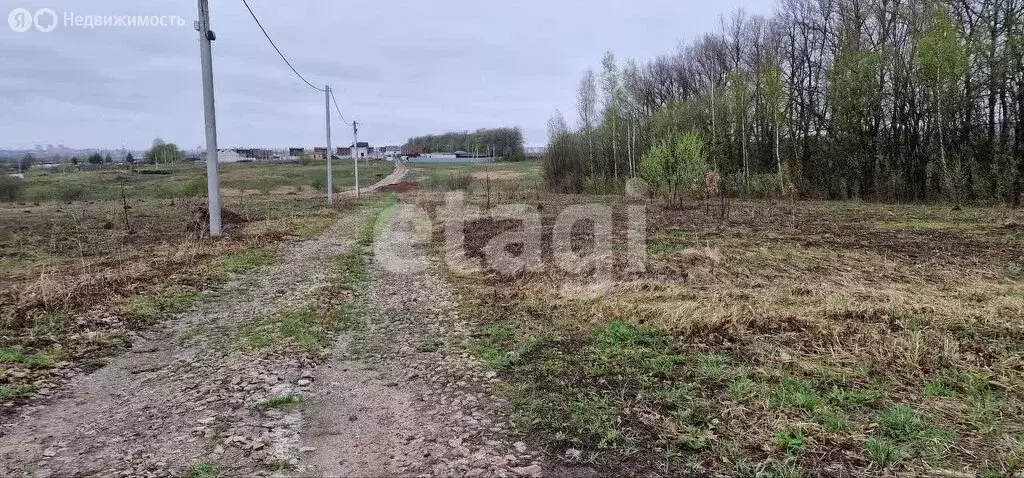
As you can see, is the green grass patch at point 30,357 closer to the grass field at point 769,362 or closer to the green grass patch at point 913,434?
the grass field at point 769,362

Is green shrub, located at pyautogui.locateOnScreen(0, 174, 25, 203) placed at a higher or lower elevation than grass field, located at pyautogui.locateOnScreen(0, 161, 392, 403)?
higher

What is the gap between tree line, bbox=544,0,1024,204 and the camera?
17656mm

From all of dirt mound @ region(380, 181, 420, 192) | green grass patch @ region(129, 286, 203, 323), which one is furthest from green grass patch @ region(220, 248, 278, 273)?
dirt mound @ region(380, 181, 420, 192)

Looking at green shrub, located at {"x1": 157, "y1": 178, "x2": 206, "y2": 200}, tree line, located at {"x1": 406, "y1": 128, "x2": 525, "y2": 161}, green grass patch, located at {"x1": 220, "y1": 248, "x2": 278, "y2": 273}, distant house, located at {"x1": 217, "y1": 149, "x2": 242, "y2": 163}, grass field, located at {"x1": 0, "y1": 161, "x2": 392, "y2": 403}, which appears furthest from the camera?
distant house, located at {"x1": 217, "y1": 149, "x2": 242, "y2": 163}

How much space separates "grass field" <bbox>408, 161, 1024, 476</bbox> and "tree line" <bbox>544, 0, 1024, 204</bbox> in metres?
13.3

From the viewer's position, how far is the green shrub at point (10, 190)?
29.2 m

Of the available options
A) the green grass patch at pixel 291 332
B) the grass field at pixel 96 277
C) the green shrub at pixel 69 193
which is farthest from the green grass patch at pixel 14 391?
the green shrub at pixel 69 193

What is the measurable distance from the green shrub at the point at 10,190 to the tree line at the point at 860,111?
102ft

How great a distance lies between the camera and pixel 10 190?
29.6 metres

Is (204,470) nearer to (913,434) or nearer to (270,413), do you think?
(270,413)

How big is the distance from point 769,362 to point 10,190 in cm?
3904

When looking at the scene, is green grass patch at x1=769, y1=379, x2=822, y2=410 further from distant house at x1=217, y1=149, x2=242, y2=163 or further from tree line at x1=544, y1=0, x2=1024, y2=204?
distant house at x1=217, y1=149, x2=242, y2=163

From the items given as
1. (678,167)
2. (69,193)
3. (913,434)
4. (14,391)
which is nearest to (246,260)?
(14,391)

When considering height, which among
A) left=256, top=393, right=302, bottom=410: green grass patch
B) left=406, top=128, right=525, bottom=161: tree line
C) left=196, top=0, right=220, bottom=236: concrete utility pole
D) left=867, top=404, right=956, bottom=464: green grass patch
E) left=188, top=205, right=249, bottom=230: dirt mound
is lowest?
left=256, top=393, right=302, bottom=410: green grass patch
